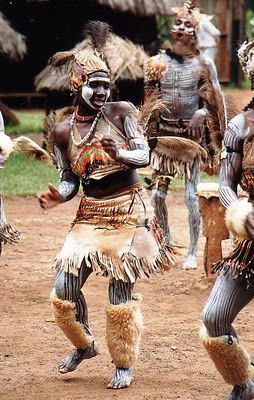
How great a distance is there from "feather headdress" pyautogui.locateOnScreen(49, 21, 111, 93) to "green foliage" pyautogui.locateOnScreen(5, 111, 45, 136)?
43.1 feet

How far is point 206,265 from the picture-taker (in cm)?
834

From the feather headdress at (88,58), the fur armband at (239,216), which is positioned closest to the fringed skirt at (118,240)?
the feather headdress at (88,58)

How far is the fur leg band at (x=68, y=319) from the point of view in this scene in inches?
222

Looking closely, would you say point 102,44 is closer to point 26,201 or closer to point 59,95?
point 26,201

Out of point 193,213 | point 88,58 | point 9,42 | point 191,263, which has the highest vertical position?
point 88,58

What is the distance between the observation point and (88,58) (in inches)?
228

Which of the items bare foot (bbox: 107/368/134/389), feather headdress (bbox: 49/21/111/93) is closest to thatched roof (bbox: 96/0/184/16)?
feather headdress (bbox: 49/21/111/93)

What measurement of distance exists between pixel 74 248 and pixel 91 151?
0.54 meters

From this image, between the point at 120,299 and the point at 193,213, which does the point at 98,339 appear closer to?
the point at 120,299

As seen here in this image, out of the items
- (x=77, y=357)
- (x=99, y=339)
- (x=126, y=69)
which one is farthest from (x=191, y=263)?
(x=126, y=69)

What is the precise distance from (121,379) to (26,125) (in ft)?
49.0

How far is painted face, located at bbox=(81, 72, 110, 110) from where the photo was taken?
18.7 ft

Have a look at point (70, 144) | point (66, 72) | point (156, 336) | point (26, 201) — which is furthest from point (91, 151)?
point (26, 201)

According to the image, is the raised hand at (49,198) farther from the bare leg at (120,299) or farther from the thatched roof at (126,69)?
the thatched roof at (126,69)
